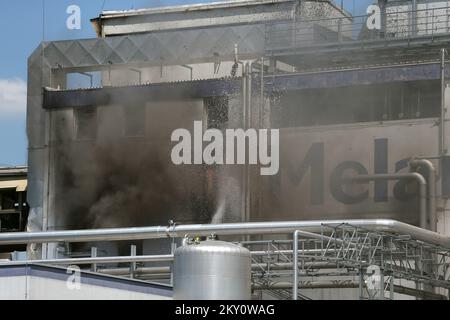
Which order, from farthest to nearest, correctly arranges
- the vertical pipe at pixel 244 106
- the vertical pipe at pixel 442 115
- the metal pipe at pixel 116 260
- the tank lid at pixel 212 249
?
the vertical pipe at pixel 244 106, the vertical pipe at pixel 442 115, the metal pipe at pixel 116 260, the tank lid at pixel 212 249

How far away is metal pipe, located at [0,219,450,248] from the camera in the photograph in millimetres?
26047

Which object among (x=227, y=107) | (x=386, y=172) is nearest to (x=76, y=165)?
(x=227, y=107)

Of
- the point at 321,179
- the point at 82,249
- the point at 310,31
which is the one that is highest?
the point at 310,31

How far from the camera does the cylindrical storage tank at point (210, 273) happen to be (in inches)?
912

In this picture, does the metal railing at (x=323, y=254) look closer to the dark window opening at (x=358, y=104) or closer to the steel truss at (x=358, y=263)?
the steel truss at (x=358, y=263)

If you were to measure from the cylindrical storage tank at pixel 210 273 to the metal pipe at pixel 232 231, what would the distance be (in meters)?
3.33

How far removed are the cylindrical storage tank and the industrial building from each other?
524 cm

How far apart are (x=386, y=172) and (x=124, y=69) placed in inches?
506

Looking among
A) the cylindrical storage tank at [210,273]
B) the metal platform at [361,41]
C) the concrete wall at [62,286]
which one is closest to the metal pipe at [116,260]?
the concrete wall at [62,286]

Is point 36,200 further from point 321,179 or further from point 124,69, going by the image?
point 321,179

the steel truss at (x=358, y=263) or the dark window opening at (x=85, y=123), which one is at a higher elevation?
the dark window opening at (x=85, y=123)

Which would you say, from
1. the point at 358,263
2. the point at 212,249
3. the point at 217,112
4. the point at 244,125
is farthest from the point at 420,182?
the point at 212,249
